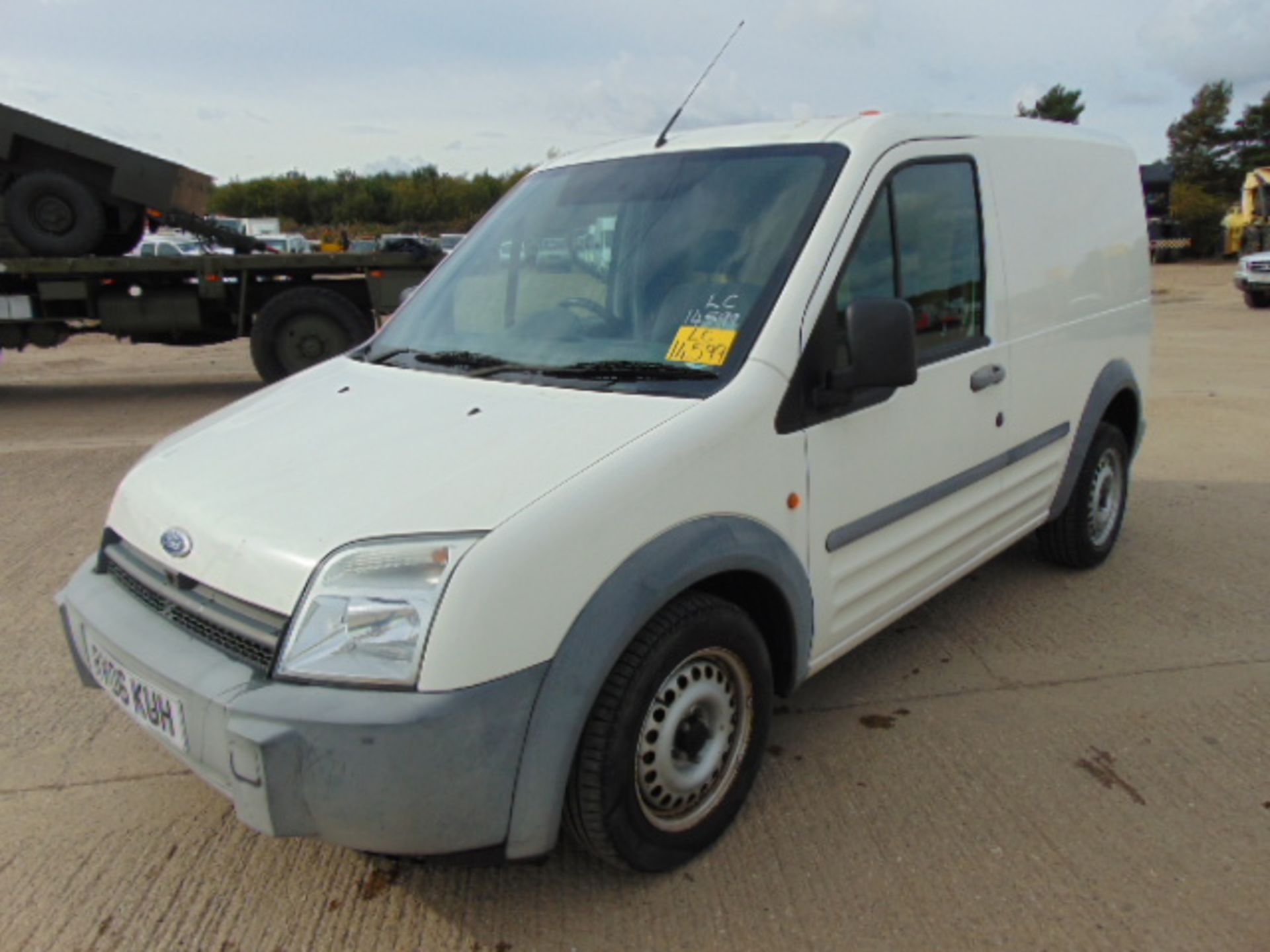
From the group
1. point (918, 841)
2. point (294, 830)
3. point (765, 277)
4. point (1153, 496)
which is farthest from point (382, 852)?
point (1153, 496)

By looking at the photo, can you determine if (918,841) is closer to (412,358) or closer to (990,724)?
(990,724)

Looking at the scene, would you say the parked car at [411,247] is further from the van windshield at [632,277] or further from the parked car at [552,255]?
the parked car at [552,255]

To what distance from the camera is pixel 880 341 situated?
2.50 m

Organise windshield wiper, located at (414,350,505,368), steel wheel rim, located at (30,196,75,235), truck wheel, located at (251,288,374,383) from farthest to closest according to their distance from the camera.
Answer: truck wheel, located at (251,288,374,383) → steel wheel rim, located at (30,196,75,235) → windshield wiper, located at (414,350,505,368)

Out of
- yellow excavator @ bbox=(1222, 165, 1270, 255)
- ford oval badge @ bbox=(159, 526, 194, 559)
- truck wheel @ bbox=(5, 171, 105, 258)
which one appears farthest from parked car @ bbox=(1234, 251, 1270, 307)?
ford oval badge @ bbox=(159, 526, 194, 559)

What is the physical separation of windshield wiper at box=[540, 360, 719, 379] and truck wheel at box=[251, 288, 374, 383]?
7.69m

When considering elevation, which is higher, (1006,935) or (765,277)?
(765,277)

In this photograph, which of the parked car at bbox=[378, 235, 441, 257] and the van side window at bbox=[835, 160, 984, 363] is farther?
the parked car at bbox=[378, 235, 441, 257]

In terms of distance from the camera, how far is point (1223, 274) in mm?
30016

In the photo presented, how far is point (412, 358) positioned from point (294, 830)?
157 cm

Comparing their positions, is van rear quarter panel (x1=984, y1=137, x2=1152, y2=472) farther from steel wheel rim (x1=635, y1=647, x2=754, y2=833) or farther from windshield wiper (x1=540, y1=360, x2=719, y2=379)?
steel wheel rim (x1=635, y1=647, x2=754, y2=833)

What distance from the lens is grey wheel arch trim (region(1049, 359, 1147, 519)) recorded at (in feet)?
13.4

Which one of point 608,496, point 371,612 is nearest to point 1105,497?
point 608,496

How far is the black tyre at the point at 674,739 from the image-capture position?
86.7 inches
